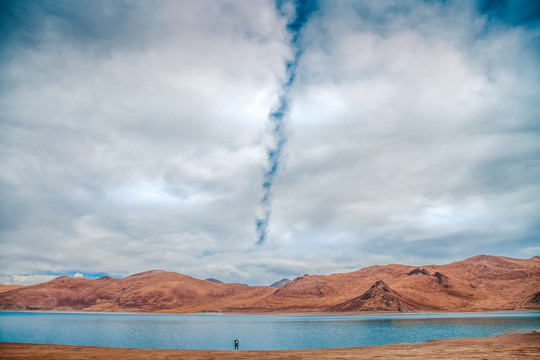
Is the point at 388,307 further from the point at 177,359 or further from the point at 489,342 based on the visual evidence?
the point at 177,359

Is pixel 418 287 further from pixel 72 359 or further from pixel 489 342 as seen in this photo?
pixel 72 359

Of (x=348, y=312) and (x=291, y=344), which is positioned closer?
(x=291, y=344)

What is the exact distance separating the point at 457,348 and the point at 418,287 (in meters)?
165

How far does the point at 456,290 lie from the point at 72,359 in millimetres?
188933

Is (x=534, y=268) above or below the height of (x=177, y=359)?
above

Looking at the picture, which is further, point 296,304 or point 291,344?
point 296,304

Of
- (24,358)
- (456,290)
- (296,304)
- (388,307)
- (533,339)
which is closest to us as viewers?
(24,358)

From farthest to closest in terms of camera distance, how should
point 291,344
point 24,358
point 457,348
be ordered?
point 291,344
point 457,348
point 24,358

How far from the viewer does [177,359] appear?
81.5ft

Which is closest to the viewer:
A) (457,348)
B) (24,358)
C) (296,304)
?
(24,358)

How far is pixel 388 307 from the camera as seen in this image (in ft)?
487

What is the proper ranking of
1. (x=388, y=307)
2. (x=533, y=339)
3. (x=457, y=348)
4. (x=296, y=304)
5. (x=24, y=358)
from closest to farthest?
(x=24, y=358)
(x=457, y=348)
(x=533, y=339)
(x=388, y=307)
(x=296, y=304)

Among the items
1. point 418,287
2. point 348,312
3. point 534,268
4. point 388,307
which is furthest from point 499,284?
point 348,312

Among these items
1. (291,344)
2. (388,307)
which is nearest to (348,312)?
(388,307)
